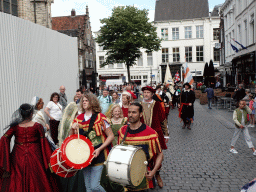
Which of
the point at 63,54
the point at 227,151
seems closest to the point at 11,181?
the point at 227,151

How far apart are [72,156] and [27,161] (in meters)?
0.74

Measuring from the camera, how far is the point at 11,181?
12.7 ft

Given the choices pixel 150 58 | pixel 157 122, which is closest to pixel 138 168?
pixel 157 122

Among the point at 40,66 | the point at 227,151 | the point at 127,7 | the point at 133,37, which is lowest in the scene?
the point at 227,151

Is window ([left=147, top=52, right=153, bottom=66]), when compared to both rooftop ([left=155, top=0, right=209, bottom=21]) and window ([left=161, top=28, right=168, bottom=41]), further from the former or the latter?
rooftop ([left=155, top=0, right=209, bottom=21])

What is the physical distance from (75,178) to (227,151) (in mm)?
4617

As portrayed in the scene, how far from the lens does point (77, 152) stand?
12.1 ft

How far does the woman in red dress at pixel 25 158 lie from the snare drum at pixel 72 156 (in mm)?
369

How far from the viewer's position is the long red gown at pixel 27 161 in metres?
3.88

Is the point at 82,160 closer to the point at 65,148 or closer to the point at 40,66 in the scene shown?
the point at 65,148

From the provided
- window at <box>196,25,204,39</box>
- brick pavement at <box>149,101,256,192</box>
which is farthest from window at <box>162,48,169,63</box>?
brick pavement at <box>149,101,256,192</box>

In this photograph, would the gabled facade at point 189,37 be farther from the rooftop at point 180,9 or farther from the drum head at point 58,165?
the drum head at point 58,165

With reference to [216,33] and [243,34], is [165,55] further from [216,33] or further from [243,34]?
[243,34]

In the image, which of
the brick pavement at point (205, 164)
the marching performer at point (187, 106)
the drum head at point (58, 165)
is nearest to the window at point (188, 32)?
the marching performer at point (187, 106)
